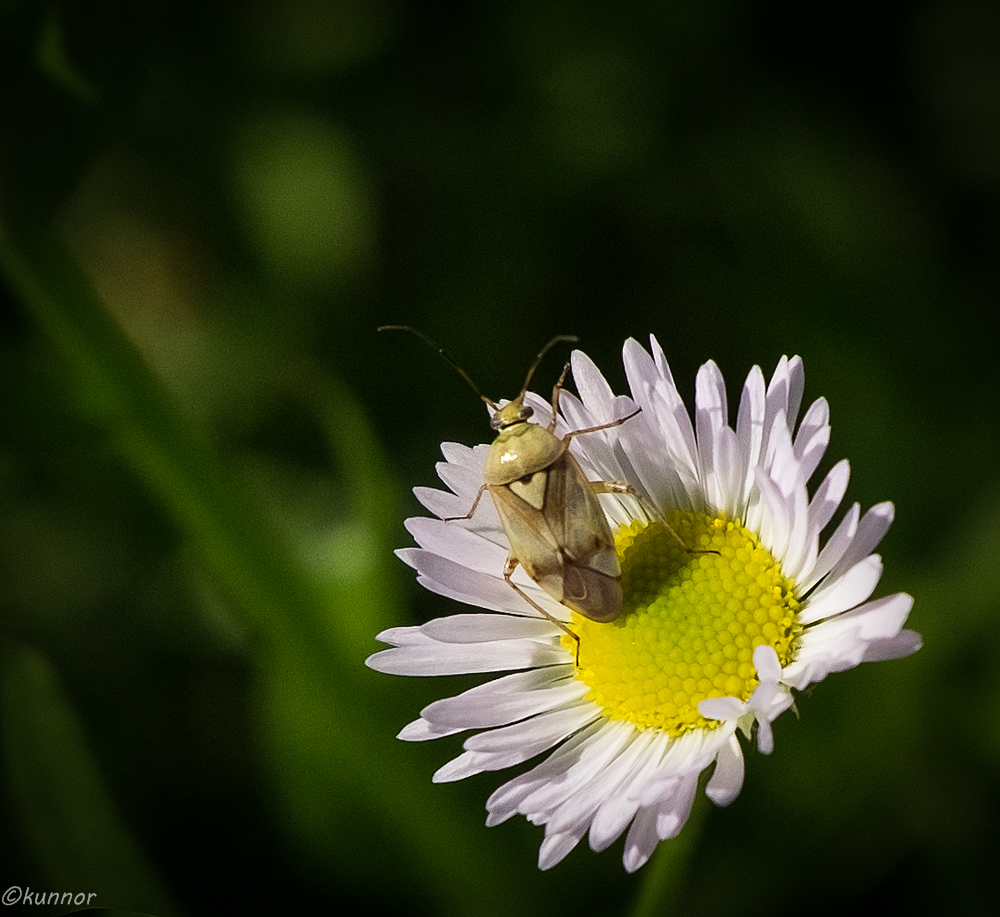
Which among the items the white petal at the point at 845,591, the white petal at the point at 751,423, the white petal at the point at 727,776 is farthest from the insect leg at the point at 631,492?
the white petal at the point at 727,776

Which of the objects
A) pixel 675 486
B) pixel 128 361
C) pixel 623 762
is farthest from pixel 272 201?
pixel 623 762

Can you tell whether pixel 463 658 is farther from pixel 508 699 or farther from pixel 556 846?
pixel 556 846

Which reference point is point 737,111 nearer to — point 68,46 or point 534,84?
point 534,84

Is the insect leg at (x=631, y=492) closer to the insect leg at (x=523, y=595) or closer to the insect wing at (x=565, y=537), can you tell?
the insect wing at (x=565, y=537)

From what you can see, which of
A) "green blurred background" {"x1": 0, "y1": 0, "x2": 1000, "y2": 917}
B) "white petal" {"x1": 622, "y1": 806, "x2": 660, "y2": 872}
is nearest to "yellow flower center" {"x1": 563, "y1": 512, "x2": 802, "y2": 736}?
"white petal" {"x1": 622, "y1": 806, "x2": 660, "y2": 872}

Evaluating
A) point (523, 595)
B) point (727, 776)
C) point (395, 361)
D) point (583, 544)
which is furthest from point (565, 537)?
point (395, 361)

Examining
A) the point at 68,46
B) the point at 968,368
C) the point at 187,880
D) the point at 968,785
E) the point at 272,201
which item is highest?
the point at 68,46

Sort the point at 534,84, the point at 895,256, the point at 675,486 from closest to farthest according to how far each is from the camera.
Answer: the point at 675,486, the point at 895,256, the point at 534,84

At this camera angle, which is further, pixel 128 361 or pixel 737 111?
pixel 737 111
